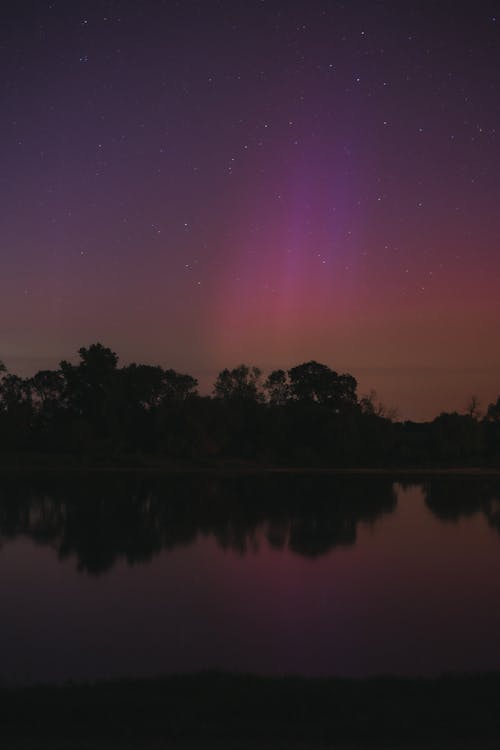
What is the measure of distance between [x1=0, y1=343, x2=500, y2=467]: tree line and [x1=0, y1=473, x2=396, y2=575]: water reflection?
22393mm

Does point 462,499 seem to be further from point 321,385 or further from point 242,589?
point 321,385

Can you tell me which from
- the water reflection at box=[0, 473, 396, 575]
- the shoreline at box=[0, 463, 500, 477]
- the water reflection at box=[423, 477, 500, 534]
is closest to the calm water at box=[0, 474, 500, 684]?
the water reflection at box=[0, 473, 396, 575]

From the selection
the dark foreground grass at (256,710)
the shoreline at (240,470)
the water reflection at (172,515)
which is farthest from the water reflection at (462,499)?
the dark foreground grass at (256,710)

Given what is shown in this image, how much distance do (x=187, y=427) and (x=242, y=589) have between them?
5530cm

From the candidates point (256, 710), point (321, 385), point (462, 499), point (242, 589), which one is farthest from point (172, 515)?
point (321, 385)

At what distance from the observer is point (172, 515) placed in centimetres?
2994

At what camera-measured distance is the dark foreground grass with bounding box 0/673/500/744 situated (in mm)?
7039

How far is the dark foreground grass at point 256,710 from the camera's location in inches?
277

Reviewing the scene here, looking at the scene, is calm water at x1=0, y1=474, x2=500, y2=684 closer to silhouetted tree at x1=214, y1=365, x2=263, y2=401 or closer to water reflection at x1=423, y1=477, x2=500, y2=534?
water reflection at x1=423, y1=477, x2=500, y2=534

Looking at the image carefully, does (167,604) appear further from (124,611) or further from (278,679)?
(278,679)

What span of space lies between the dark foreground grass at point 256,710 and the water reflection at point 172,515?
9.77 metres

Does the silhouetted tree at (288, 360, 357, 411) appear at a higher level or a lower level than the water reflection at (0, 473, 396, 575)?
higher

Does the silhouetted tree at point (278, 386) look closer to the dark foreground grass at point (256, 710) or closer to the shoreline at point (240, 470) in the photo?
the shoreline at point (240, 470)

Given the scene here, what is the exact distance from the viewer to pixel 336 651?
11.6m
